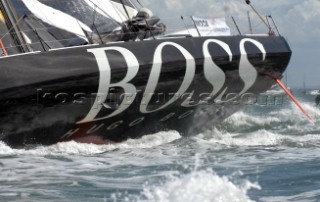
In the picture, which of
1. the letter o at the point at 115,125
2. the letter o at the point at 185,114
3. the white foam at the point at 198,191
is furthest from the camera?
the letter o at the point at 185,114

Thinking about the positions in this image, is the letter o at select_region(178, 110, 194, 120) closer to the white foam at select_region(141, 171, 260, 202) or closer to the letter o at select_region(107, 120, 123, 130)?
the letter o at select_region(107, 120, 123, 130)

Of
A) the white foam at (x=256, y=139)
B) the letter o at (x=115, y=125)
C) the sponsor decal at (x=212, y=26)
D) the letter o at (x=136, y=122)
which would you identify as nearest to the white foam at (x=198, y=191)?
the letter o at (x=115, y=125)

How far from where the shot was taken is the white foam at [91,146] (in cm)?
920

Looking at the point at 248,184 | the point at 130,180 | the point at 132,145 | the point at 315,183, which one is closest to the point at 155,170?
the point at 130,180

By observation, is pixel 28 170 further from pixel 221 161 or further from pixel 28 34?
pixel 28 34

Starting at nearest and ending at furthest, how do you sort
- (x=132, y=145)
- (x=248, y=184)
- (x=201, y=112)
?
1. (x=248, y=184)
2. (x=132, y=145)
3. (x=201, y=112)

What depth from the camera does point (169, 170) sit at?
25.9 ft

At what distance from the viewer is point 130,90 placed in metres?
9.72

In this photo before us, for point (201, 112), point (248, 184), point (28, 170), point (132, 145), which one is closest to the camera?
point (248, 184)

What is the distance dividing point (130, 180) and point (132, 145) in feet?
10.4

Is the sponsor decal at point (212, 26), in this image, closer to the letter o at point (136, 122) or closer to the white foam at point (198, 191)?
the letter o at point (136, 122)

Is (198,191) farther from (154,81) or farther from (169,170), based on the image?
(154,81)

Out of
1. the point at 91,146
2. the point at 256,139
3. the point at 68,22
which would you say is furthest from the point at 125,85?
the point at 256,139

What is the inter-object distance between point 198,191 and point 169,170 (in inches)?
84.4
